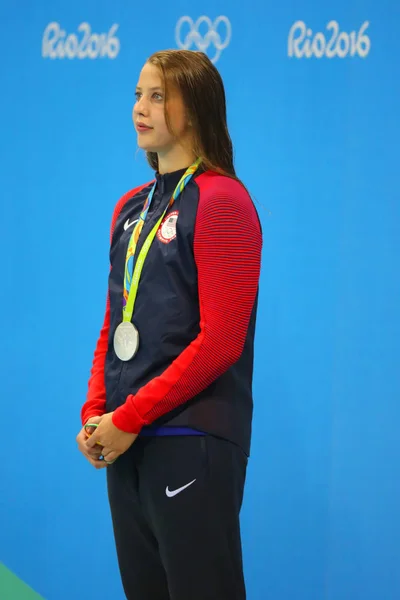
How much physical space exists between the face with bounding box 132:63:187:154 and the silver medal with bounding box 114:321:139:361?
36 centimetres

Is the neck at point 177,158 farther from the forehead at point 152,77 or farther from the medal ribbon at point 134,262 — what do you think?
the forehead at point 152,77

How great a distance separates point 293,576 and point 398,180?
43.7 inches

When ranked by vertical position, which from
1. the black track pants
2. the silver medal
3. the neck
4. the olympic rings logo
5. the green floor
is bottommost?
the green floor

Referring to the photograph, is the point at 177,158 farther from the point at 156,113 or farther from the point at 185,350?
the point at 185,350

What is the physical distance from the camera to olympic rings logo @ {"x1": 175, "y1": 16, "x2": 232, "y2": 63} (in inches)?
97.5

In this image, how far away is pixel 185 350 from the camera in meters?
1.65

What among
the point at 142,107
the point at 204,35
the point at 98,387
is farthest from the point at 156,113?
the point at 204,35

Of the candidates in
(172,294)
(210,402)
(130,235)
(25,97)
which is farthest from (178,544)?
(25,97)

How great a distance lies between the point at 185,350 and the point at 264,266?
0.87 metres

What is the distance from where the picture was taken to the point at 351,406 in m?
2.38

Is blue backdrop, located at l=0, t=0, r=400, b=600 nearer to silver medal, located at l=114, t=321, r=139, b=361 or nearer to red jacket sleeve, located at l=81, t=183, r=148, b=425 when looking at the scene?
red jacket sleeve, located at l=81, t=183, r=148, b=425

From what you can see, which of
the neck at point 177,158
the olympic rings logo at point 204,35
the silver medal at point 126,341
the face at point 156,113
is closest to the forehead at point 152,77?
the face at point 156,113

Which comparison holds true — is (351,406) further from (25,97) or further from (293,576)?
(25,97)

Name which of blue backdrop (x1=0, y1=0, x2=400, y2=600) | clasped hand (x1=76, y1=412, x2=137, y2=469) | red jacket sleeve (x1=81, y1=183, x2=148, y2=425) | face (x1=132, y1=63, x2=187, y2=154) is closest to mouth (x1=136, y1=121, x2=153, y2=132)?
face (x1=132, y1=63, x2=187, y2=154)
